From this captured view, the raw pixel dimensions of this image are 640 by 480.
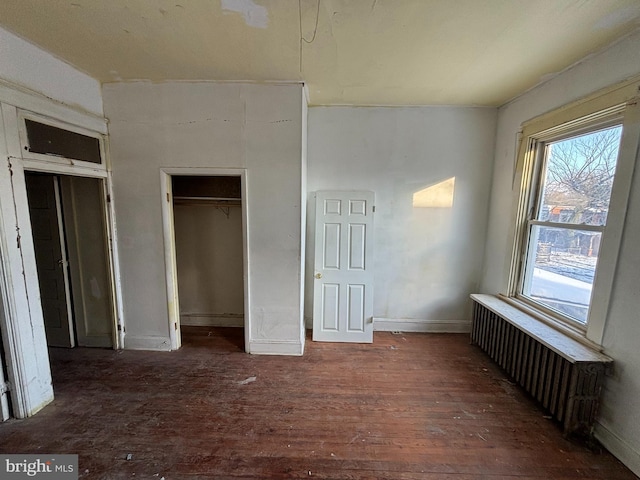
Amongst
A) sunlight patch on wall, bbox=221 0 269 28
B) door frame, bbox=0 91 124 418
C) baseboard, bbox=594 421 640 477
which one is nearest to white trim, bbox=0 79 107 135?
door frame, bbox=0 91 124 418

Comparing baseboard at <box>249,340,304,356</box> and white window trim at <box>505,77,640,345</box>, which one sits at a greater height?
white window trim at <box>505,77,640,345</box>

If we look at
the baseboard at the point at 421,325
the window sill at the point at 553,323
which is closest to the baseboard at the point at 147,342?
the baseboard at the point at 421,325

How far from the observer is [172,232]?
291 cm

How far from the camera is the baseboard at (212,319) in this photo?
3.61 m

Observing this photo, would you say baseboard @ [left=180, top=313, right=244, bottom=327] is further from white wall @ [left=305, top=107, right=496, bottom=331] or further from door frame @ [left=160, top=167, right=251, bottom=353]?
white wall @ [left=305, top=107, right=496, bottom=331]

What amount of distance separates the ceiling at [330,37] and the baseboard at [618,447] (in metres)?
2.72

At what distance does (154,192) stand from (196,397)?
2.04 meters

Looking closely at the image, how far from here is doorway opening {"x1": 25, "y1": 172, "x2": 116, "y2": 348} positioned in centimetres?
282

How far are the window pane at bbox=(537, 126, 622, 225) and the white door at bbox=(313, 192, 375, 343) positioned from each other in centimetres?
174

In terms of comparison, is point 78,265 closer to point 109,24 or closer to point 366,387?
point 109,24

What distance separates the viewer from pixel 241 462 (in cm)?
171

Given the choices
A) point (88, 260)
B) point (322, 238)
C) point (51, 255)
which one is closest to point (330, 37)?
point (322, 238)

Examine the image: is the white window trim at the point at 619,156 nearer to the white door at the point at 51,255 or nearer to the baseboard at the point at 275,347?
the baseboard at the point at 275,347

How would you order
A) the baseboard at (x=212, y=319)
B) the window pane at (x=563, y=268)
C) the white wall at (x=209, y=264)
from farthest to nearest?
1. the baseboard at (x=212, y=319)
2. the white wall at (x=209, y=264)
3. the window pane at (x=563, y=268)
